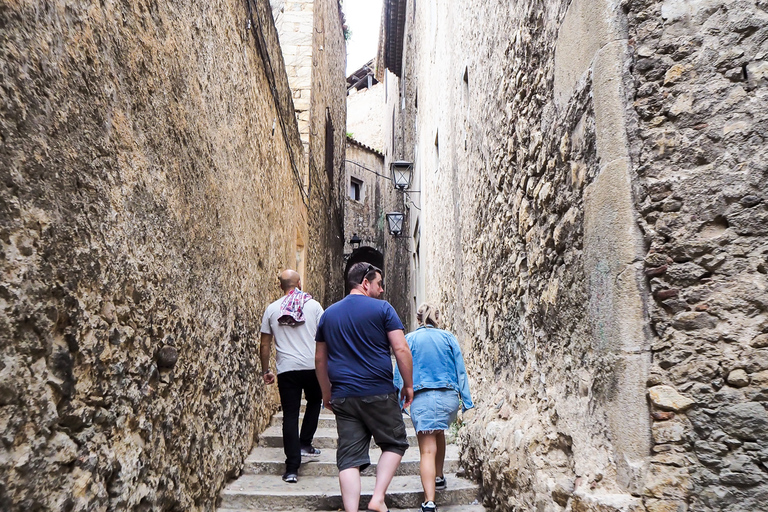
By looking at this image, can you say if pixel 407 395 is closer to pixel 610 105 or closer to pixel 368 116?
pixel 610 105

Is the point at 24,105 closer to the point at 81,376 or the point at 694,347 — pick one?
the point at 81,376

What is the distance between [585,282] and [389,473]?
1.39 metres

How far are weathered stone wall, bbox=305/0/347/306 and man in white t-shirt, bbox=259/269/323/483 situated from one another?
392cm

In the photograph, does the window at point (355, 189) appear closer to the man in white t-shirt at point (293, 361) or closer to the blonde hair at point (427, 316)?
the man in white t-shirt at point (293, 361)

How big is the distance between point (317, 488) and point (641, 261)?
2.47 m

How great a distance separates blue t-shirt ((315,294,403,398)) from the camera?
123 inches

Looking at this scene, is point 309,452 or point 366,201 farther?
point 366,201

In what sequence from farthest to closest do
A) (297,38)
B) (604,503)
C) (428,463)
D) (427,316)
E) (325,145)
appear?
(325,145) < (297,38) < (427,316) < (428,463) < (604,503)

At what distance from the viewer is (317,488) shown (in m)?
3.71

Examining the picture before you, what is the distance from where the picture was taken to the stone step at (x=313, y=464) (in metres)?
4.00

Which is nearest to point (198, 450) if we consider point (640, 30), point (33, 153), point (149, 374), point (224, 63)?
point (149, 374)

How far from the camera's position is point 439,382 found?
11.8 ft

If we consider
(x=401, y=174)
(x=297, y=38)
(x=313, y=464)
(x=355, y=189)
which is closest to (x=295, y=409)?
(x=313, y=464)

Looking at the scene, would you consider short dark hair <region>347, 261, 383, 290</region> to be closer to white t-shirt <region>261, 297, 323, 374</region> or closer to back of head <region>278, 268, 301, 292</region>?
white t-shirt <region>261, 297, 323, 374</region>
